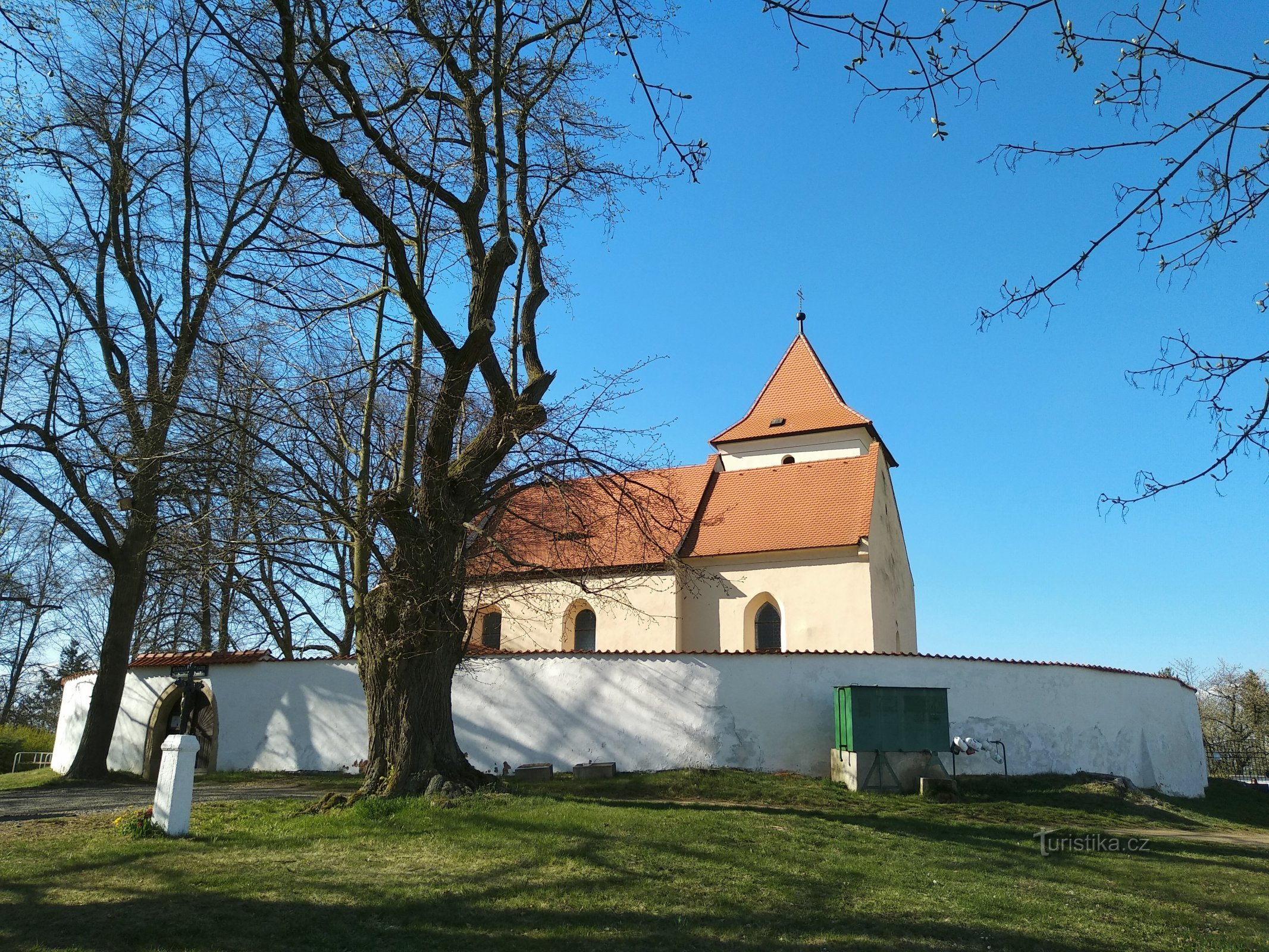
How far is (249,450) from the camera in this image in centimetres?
1067

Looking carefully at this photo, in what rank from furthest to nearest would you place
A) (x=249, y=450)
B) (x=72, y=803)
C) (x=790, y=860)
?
(x=72, y=803)
(x=249, y=450)
(x=790, y=860)

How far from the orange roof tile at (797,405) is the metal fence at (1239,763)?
14.2 meters

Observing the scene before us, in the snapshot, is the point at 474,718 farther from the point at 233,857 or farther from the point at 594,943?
the point at 594,943

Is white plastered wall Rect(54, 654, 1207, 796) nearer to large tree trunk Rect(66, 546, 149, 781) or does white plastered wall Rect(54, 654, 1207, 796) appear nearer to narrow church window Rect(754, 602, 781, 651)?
large tree trunk Rect(66, 546, 149, 781)

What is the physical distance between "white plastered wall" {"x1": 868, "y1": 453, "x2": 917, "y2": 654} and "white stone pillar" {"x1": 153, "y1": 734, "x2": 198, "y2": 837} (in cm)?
1570

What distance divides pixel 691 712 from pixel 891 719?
3.53 metres

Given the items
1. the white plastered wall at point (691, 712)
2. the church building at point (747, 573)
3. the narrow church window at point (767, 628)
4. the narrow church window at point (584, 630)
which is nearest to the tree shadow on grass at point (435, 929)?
the white plastered wall at point (691, 712)

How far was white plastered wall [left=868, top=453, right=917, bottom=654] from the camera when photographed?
22.0 metres

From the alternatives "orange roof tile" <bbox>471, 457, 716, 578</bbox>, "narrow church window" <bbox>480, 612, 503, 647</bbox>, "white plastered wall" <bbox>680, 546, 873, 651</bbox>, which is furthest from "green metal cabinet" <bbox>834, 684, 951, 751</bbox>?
"narrow church window" <bbox>480, 612, 503, 647</bbox>

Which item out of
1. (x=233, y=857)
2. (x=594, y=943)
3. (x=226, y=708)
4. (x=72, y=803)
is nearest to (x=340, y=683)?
(x=226, y=708)

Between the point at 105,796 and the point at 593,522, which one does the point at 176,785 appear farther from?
the point at 105,796

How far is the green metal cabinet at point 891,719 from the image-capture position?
15.3 meters

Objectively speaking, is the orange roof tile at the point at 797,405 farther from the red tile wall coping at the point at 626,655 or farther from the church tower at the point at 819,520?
the red tile wall coping at the point at 626,655

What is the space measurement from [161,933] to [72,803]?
8.79 meters
